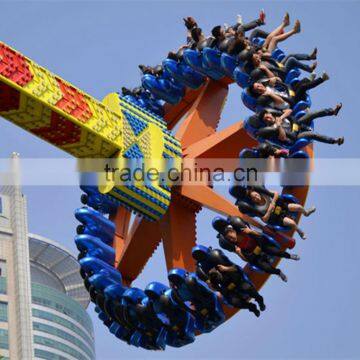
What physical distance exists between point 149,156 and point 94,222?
10.5 feet

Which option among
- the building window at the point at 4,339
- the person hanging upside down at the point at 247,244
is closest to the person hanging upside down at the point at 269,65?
the person hanging upside down at the point at 247,244

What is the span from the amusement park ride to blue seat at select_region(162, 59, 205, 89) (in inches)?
1.1

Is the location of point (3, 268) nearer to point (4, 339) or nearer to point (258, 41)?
point (4, 339)

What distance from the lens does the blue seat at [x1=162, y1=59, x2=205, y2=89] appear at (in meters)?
30.2

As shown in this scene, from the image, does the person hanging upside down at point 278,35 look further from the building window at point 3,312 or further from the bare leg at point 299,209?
the building window at point 3,312

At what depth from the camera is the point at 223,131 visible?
2889 cm


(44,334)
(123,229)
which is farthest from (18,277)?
(123,229)

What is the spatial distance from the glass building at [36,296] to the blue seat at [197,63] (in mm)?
62587

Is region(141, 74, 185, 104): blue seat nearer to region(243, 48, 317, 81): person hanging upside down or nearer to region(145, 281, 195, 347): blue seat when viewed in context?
region(243, 48, 317, 81): person hanging upside down

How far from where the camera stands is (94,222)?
29625 mm

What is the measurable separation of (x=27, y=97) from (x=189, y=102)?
749 cm

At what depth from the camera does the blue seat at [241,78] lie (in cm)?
2756

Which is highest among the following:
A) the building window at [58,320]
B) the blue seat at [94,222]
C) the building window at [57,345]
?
the building window at [58,320]

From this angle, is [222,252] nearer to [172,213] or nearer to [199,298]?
[199,298]
